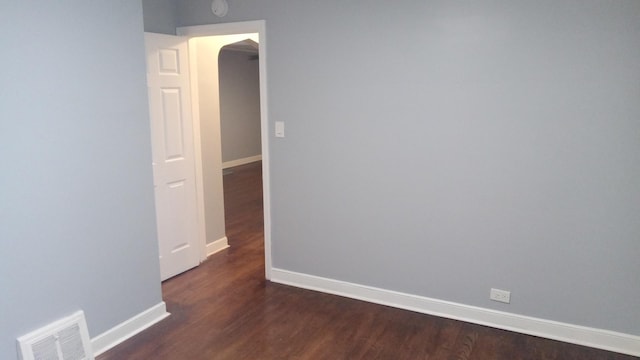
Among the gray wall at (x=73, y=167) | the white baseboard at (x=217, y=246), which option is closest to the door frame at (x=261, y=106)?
the white baseboard at (x=217, y=246)

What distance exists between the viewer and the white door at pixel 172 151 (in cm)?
348

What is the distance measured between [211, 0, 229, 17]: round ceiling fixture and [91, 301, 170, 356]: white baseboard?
7.29ft

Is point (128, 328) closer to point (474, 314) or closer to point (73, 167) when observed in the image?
point (73, 167)

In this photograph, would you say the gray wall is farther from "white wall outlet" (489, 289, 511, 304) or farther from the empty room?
"white wall outlet" (489, 289, 511, 304)

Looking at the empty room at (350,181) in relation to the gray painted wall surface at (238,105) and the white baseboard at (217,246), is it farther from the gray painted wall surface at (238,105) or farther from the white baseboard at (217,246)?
the gray painted wall surface at (238,105)

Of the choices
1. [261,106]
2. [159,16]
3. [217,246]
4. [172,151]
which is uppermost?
[159,16]

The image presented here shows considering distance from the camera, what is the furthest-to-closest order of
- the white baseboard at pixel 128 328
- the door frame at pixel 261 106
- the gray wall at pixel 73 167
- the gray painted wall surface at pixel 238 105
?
the gray painted wall surface at pixel 238 105, the door frame at pixel 261 106, the white baseboard at pixel 128 328, the gray wall at pixel 73 167

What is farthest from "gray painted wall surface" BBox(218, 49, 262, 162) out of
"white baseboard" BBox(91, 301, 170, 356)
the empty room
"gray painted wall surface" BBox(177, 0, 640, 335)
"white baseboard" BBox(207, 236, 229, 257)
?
"white baseboard" BBox(91, 301, 170, 356)

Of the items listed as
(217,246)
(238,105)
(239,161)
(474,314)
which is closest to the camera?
(474,314)

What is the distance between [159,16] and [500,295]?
3.27 m

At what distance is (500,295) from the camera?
2.96 meters

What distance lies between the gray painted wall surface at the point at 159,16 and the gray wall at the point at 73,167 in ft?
2.36

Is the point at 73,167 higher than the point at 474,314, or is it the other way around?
the point at 73,167

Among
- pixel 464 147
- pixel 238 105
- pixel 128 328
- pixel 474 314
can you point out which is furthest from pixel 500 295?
pixel 238 105
